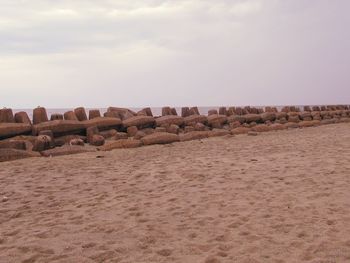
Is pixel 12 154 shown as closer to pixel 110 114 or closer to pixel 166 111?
pixel 110 114

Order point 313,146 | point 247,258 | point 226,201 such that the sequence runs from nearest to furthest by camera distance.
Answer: point 247,258 < point 226,201 < point 313,146

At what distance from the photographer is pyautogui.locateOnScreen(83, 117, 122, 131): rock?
10199 mm

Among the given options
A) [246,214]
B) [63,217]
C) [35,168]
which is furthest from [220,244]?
[35,168]

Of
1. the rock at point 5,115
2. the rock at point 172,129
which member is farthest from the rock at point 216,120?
the rock at point 5,115

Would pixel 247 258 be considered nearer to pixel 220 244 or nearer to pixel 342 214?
pixel 220 244

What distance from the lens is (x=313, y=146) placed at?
951cm

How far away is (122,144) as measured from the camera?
952 cm

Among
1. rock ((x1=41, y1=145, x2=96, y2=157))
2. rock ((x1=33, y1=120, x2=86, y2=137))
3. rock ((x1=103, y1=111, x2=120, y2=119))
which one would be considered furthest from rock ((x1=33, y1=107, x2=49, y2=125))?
rock ((x1=103, y1=111, x2=120, y2=119))

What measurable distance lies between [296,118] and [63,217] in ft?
51.1

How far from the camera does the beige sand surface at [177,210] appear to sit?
131 inches

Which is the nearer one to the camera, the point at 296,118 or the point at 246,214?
the point at 246,214

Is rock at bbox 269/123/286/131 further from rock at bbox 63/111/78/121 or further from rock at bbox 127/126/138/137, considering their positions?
rock at bbox 63/111/78/121

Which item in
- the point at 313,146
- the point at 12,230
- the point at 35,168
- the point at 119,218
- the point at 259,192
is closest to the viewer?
the point at 12,230

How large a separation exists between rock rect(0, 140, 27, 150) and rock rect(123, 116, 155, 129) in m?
3.10
